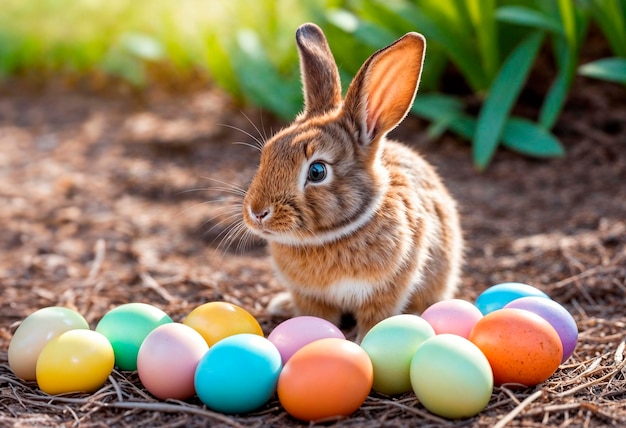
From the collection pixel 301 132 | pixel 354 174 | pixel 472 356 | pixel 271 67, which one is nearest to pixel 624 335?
pixel 472 356

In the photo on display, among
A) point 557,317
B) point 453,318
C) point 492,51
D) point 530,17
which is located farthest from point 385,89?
point 492,51

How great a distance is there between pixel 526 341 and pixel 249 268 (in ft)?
→ 6.43

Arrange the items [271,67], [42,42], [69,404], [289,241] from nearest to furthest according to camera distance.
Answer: [69,404] < [289,241] < [271,67] < [42,42]

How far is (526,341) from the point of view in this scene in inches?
106

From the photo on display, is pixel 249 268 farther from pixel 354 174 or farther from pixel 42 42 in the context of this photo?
pixel 42 42

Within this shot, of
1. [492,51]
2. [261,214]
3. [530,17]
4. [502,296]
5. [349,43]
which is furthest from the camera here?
[349,43]

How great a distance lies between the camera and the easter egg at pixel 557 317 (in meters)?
2.91

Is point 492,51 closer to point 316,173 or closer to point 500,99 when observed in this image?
point 500,99

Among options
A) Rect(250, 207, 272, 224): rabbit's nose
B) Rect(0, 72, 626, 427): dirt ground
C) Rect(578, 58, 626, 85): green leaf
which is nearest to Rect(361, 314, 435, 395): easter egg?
Rect(0, 72, 626, 427): dirt ground

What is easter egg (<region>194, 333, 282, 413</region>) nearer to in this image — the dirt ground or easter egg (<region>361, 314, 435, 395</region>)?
the dirt ground

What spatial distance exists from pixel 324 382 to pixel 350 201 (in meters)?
0.75

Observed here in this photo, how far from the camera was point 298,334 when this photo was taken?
2.81 metres

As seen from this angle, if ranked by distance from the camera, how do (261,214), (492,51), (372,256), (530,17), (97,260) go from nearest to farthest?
(261,214), (372,256), (97,260), (530,17), (492,51)

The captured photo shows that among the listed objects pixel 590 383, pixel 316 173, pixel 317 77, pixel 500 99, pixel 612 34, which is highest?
pixel 317 77
